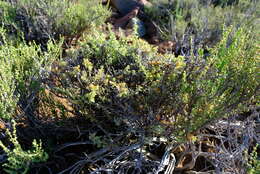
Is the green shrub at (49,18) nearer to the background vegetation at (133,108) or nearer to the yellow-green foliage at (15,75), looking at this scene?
the yellow-green foliage at (15,75)

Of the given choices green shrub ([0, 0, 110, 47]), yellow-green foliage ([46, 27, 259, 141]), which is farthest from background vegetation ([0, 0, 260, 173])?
green shrub ([0, 0, 110, 47])

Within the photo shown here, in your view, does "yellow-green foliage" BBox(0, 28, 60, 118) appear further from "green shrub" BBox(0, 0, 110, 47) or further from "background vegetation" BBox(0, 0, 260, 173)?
"green shrub" BBox(0, 0, 110, 47)

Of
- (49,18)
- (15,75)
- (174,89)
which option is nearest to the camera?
(174,89)

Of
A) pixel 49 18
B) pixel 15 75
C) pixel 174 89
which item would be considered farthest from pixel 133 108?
pixel 49 18

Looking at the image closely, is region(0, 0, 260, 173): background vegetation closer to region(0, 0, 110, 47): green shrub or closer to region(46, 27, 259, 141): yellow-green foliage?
region(46, 27, 259, 141): yellow-green foliage

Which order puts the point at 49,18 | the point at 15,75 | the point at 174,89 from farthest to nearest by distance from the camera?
the point at 49,18
the point at 15,75
the point at 174,89

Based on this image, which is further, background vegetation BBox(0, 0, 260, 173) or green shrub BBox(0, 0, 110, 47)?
green shrub BBox(0, 0, 110, 47)

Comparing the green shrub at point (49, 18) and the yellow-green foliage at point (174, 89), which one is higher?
the green shrub at point (49, 18)

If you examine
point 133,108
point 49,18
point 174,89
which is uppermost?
point 49,18

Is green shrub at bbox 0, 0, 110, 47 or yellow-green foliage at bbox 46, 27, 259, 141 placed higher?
green shrub at bbox 0, 0, 110, 47

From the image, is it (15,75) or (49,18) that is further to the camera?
(49,18)

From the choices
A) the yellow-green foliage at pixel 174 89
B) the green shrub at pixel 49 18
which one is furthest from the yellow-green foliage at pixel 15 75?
the green shrub at pixel 49 18

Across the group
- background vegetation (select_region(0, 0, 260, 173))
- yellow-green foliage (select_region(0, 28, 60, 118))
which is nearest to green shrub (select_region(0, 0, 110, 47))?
yellow-green foliage (select_region(0, 28, 60, 118))

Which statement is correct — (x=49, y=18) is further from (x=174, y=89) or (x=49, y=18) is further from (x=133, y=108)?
(x=174, y=89)
